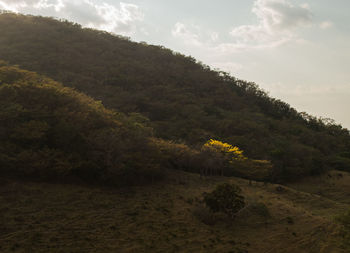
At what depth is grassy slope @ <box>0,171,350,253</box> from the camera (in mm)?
16516

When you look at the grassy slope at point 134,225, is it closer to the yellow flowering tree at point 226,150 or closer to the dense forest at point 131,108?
the dense forest at point 131,108

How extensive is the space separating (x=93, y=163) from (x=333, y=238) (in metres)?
18.5

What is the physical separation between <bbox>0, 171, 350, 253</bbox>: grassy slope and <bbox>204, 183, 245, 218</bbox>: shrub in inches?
39.5

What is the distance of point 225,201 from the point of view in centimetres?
2181

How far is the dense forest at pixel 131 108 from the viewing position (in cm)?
2558

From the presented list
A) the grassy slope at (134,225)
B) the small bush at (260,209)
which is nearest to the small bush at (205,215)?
the grassy slope at (134,225)

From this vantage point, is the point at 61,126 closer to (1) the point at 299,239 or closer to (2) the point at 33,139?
(2) the point at 33,139

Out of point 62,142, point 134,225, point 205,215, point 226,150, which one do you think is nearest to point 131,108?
point 226,150

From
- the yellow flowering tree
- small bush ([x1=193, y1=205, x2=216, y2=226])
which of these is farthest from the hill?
the yellow flowering tree

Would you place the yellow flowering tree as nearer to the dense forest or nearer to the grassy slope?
the dense forest

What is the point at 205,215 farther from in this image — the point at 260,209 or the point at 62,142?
the point at 62,142

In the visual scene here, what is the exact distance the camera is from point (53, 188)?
2212 cm

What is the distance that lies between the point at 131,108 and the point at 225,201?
133 feet

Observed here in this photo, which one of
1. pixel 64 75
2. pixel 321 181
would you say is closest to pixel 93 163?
pixel 321 181
